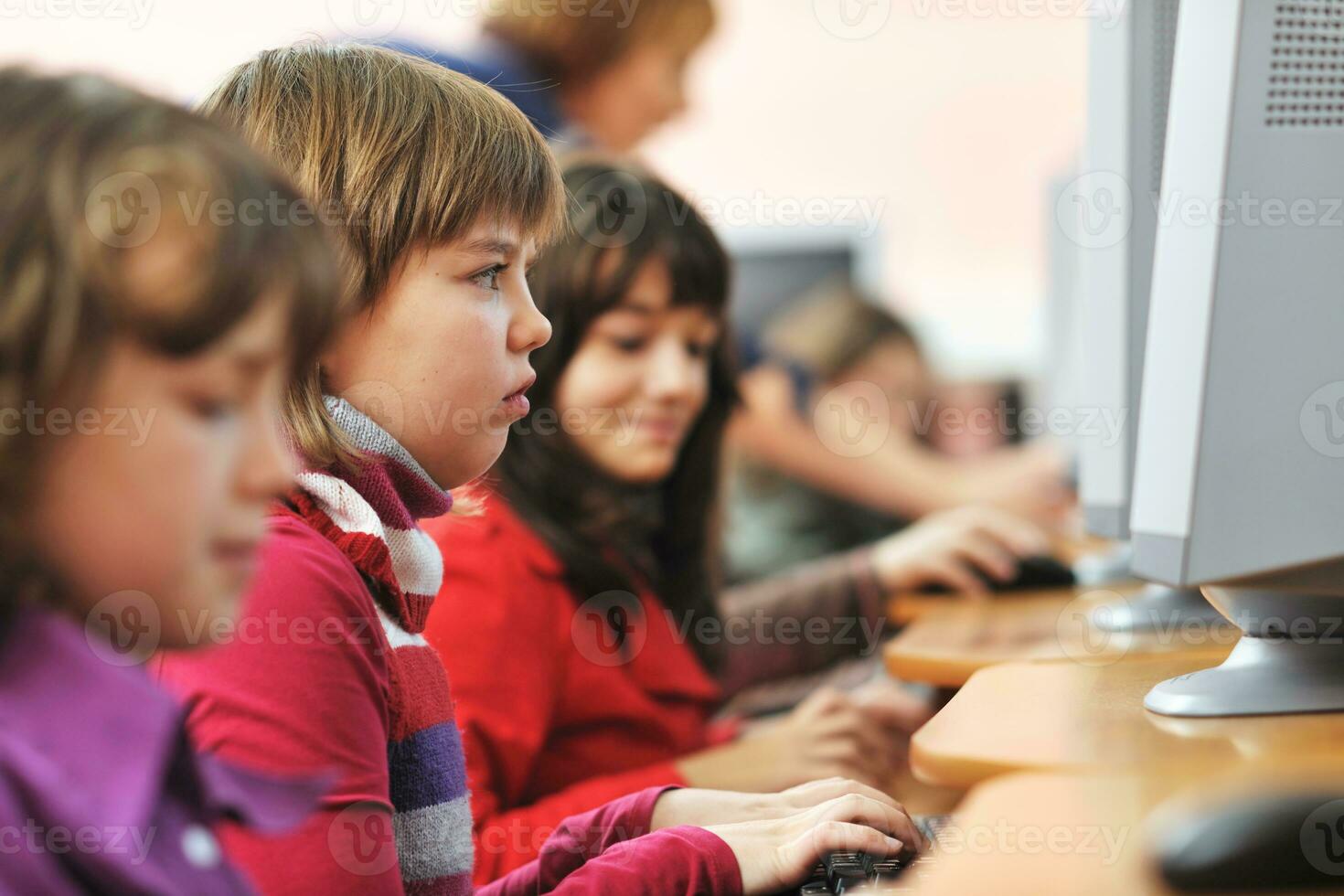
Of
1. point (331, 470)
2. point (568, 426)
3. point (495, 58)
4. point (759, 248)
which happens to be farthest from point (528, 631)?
point (759, 248)

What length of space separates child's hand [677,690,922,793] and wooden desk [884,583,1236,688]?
74 millimetres

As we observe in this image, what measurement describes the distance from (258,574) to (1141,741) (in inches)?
18.0

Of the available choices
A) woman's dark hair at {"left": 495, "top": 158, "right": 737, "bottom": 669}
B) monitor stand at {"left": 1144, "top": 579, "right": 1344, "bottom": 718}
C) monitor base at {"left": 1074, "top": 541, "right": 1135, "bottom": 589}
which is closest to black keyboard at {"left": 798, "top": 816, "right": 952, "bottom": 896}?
monitor stand at {"left": 1144, "top": 579, "right": 1344, "bottom": 718}

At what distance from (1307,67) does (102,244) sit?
2.05 feet

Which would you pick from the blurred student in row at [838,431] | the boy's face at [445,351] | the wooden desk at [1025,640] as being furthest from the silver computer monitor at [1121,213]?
the blurred student in row at [838,431]

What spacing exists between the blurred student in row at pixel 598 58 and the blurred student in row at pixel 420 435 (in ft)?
2.84

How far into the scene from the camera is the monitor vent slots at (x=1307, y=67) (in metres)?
0.73

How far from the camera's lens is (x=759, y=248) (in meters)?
3.58

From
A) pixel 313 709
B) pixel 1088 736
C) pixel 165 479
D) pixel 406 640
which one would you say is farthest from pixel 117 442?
pixel 1088 736

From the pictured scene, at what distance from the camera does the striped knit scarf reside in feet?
2.28

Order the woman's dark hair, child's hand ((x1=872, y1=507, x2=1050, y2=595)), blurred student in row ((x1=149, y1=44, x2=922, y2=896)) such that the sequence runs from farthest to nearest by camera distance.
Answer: child's hand ((x1=872, y1=507, x2=1050, y2=595))
the woman's dark hair
blurred student in row ((x1=149, y1=44, x2=922, y2=896))

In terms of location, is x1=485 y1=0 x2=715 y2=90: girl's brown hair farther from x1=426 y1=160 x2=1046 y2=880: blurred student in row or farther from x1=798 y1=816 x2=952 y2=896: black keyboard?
x1=798 y1=816 x2=952 y2=896: black keyboard

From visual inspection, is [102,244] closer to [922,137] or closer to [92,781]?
[92,781]

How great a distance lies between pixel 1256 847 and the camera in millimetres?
469
